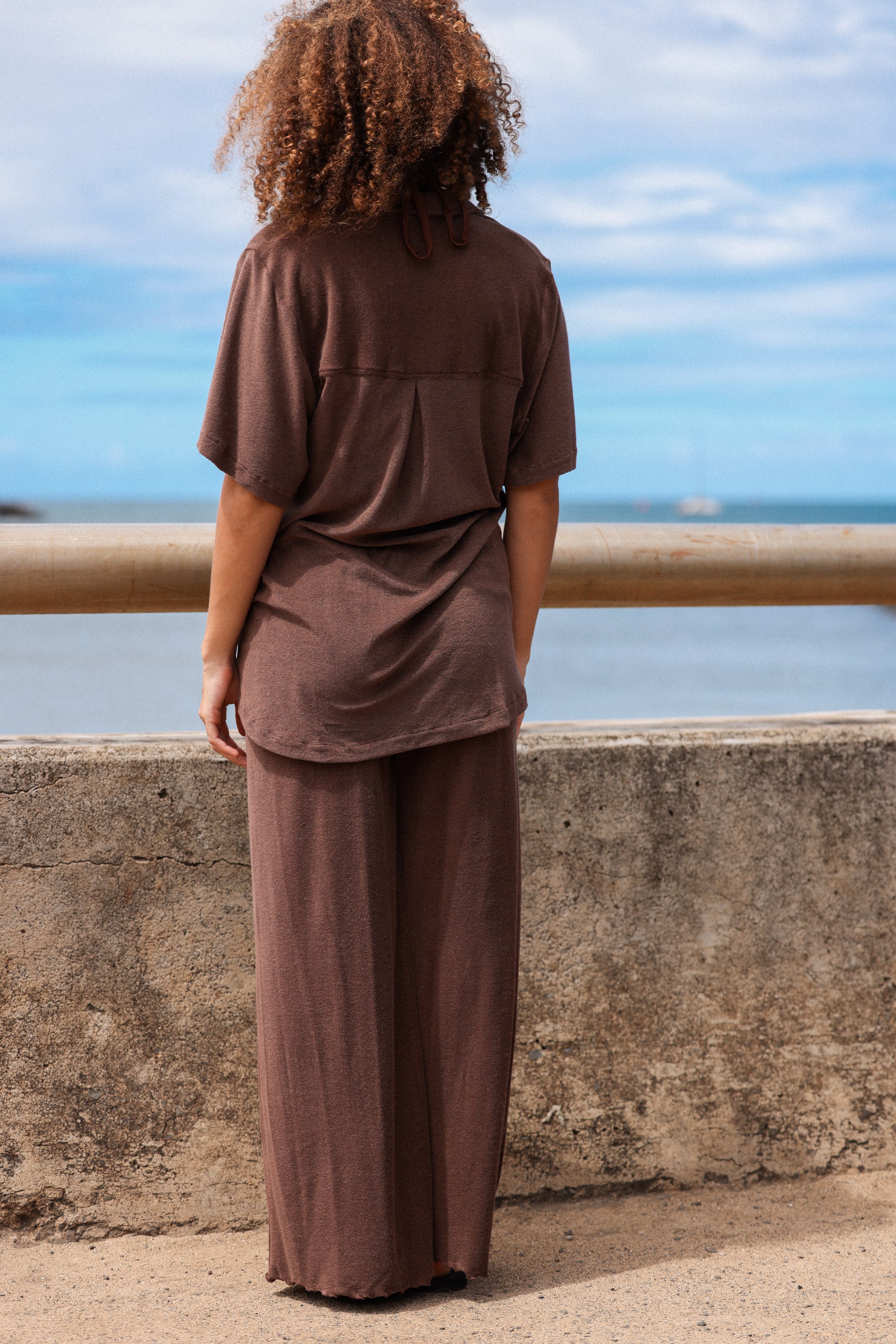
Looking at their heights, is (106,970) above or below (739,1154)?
above

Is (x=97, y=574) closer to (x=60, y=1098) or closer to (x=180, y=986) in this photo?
(x=180, y=986)

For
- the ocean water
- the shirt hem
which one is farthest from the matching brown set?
the ocean water

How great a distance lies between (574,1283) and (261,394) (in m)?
1.74

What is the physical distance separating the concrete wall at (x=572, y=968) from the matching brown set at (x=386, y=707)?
1.33 ft

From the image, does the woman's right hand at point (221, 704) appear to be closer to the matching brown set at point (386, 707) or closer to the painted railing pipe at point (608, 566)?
the matching brown set at point (386, 707)

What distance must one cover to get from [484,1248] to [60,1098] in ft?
2.99

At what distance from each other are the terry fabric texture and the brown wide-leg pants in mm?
117

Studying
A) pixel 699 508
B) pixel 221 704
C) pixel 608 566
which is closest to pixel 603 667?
pixel 608 566

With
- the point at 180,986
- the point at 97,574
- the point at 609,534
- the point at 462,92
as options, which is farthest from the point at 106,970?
the point at 462,92

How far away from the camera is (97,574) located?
2.47 meters

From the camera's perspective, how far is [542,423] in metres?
2.22

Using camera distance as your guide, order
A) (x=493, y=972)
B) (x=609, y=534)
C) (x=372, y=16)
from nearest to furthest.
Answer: (x=372, y=16), (x=493, y=972), (x=609, y=534)

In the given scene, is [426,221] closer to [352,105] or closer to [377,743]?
[352,105]

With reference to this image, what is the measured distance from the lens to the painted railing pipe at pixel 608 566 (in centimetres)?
246
